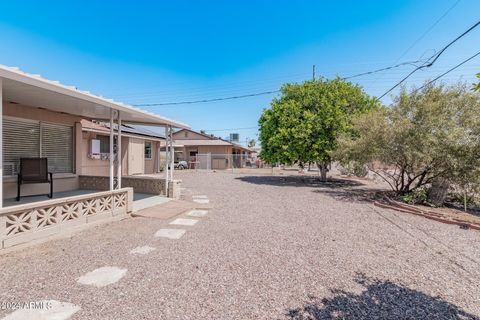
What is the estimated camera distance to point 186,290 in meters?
2.60

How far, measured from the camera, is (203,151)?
2711cm

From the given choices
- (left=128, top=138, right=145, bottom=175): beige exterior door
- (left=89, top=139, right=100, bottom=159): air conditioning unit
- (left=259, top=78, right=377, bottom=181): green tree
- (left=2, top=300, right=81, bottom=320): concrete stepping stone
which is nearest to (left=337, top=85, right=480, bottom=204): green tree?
(left=259, top=78, right=377, bottom=181): green tree

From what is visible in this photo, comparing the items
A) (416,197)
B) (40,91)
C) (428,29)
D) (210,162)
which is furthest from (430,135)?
(210,162)

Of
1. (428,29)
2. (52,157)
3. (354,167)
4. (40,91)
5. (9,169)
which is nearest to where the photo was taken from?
(40,91)

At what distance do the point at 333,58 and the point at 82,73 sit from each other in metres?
16.8

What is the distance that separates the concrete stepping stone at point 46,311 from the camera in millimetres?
2072

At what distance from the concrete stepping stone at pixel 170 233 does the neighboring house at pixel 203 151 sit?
19.7 metres

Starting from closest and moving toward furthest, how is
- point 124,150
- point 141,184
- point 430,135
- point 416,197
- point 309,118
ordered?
point 430,135
point 416,197
point 141,184
point 309,118
point 124,150

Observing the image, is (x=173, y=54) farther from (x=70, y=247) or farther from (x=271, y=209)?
(x=70, y=247)

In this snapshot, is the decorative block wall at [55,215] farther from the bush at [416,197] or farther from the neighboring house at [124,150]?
the bush at [416,197]

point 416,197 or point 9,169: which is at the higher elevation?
point 9,169

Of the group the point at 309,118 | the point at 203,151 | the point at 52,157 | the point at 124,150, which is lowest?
the point at 52,157

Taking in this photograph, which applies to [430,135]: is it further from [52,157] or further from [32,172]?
[52,157]

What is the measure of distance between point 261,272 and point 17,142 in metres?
7.19
